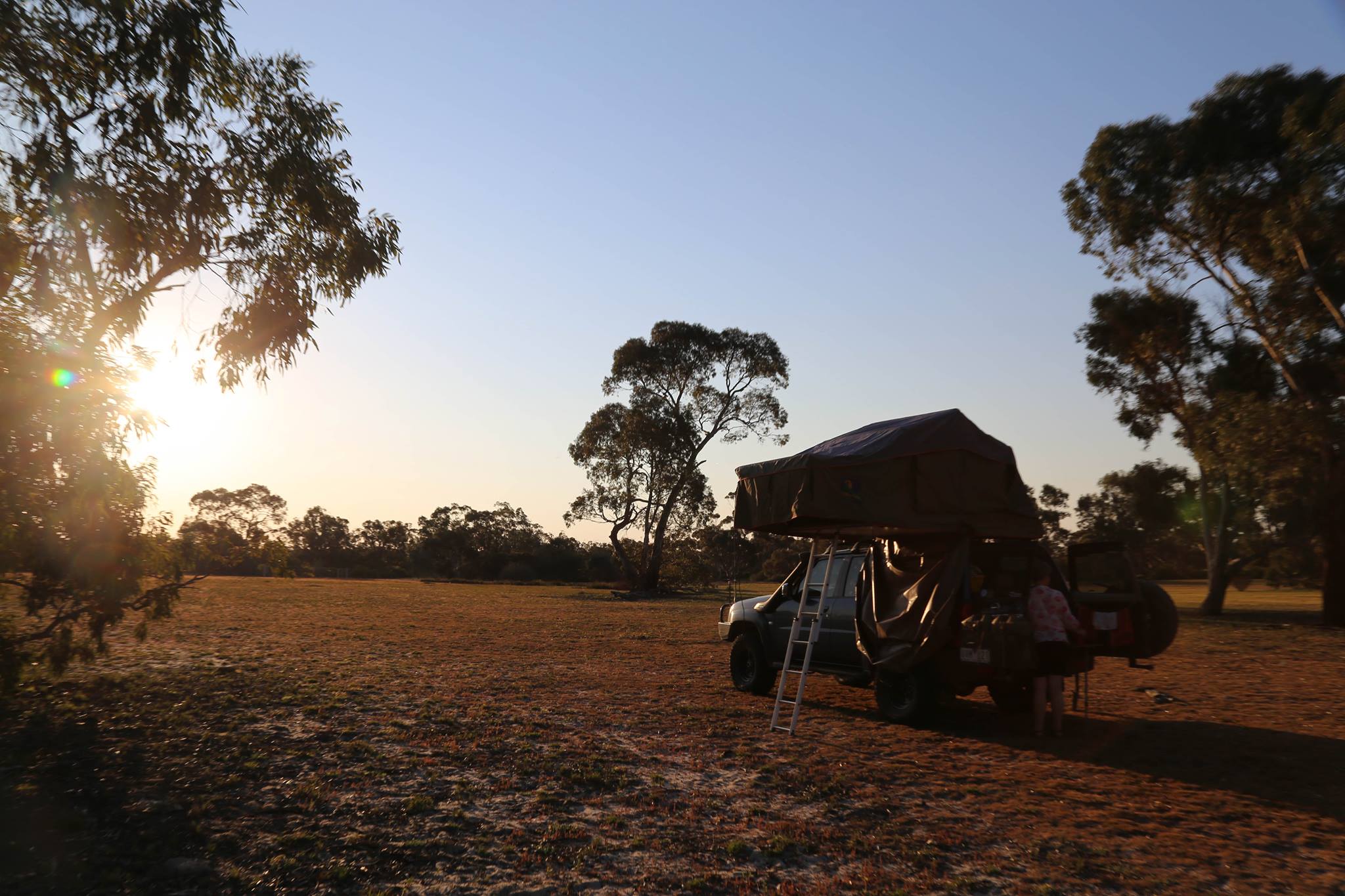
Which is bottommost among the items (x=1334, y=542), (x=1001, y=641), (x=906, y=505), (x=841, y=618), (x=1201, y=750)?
(x=1201, y=750)

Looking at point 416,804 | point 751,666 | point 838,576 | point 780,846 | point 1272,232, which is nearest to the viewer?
point 780,846

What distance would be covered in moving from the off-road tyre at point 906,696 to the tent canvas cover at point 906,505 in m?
0.34

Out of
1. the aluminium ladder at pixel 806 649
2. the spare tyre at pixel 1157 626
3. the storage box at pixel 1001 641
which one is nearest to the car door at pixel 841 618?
the aluminium ladder at pixel 806 649

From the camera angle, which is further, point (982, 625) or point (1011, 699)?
Result: point (1011, 699)

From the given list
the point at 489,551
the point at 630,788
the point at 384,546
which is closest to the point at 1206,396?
the point at 630,788

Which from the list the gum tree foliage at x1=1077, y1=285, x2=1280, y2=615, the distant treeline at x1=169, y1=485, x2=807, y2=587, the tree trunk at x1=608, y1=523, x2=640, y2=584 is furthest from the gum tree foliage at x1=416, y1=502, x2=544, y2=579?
the gum tree foliage at x1=1077, y1=285, x2=1280, y2=615

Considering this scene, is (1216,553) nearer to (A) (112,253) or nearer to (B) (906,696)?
(B) (906,696)

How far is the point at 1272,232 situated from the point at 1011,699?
17738 mm

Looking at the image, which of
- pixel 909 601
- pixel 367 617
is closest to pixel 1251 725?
pixel 909 601

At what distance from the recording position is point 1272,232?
72.2 feet

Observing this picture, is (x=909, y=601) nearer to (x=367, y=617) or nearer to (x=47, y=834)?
(x=47, y=834)

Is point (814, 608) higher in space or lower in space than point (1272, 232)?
lower

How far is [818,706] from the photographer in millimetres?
10922

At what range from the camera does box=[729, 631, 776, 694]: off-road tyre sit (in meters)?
11.6
